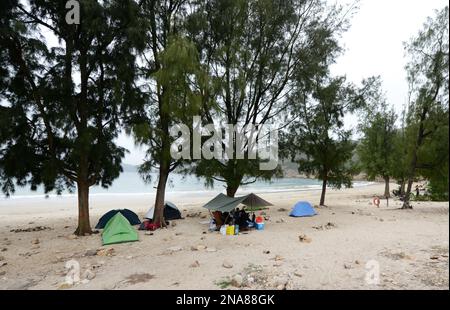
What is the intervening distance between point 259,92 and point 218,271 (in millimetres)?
12546

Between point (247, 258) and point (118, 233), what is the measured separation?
5.94 m

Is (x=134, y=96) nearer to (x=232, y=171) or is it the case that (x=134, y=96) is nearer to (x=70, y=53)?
(x=70, y=53)

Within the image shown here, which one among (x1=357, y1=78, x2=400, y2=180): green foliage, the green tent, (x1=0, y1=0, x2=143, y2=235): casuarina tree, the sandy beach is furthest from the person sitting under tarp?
(x1=357, y1=78, x2=400, y2=180): green foliage

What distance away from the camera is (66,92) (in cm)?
1234

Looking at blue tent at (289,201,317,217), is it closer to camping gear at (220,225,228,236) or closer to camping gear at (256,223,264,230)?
camping gear at (256,223,264,230)

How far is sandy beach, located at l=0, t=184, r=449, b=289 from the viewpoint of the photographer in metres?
6.66

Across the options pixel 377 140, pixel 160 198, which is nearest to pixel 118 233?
pixel 160 198

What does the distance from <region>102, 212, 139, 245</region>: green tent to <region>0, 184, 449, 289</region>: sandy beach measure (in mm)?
435

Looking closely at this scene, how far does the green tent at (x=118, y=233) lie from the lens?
1160 cm

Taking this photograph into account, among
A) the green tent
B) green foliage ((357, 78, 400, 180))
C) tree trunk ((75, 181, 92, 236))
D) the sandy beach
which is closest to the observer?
the sandy beach

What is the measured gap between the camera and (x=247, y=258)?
8.67 metres

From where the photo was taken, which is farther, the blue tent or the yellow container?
the blue tent

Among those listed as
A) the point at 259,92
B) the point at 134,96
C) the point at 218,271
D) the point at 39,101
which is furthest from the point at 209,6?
the point at 218,271
